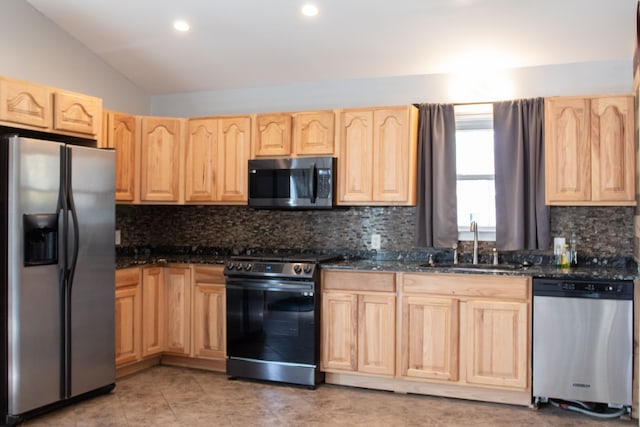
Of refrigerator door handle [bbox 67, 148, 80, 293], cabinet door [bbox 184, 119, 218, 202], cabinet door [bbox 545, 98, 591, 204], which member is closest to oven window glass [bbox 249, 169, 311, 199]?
cabinet door [bbox 184, 119, 218, 202]

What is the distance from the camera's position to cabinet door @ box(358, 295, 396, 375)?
171 inches

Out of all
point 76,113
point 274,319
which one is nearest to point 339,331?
point 274,319

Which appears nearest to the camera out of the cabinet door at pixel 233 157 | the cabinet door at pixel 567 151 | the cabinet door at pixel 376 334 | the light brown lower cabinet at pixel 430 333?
the light brown lower cabinet at pixel 430 333

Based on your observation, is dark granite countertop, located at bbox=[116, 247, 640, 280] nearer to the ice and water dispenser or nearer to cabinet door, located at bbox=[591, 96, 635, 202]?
cabinet door, located at bbox=[591, 96, 635, 202]

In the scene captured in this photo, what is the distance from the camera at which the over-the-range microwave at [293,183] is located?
15.6 feet

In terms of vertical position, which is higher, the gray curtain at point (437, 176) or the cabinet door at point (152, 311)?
the gray curtain at point (437, 176)

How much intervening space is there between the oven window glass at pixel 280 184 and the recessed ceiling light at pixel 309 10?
1199 mm

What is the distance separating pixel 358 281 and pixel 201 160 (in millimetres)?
1806

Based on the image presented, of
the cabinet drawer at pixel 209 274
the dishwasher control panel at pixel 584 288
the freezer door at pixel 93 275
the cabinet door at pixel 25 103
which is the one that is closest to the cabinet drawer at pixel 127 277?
the freezer door at pixel 93 275

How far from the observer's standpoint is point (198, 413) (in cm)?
394

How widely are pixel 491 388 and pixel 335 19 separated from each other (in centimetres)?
284

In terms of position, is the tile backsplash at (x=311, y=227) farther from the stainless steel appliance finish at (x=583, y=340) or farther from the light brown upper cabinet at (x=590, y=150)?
the stainless steel appliance finish at (x=583, y=340)

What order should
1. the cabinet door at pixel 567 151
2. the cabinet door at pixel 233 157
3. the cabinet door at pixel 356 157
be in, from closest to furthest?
the cabinet door at pixel 567 151, the cabinet door at pixel 356 157, the cabinet door at pixel 233 157

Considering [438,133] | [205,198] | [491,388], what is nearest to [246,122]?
[205,198]
